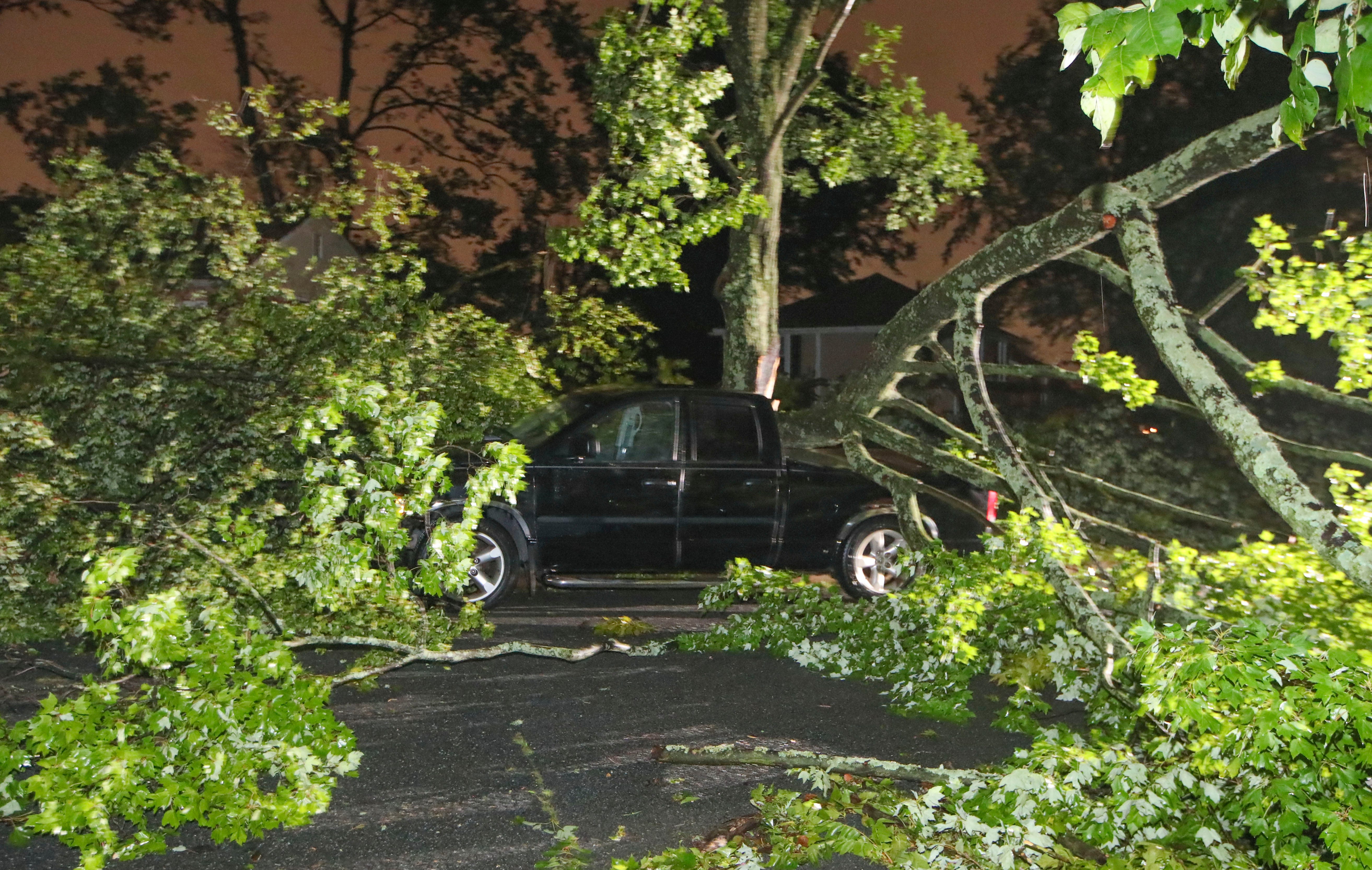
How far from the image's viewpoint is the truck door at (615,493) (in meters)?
9.26

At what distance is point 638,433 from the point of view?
9539 millimetres

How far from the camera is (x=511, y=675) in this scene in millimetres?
7492

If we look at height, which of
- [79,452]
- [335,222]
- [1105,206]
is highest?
[335,222]

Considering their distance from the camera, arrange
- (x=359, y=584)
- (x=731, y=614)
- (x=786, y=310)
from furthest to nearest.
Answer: (x=786, y=310)
(x=731, y=614)
(x=359, y=584)

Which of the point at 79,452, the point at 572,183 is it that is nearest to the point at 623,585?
the point at 79,452

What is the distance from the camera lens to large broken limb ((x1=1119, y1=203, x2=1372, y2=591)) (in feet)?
15.7

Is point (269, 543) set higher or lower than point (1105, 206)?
lower

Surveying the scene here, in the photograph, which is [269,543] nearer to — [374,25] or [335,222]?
[335,222]

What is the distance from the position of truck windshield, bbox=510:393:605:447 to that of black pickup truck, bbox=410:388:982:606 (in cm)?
1

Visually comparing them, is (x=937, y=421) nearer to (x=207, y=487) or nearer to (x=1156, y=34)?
(x=207, y=487)

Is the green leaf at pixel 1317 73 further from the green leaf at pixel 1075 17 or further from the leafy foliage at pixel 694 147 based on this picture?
the leafy foliage at pixel 694 147

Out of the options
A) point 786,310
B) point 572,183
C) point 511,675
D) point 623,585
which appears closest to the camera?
point 511,675

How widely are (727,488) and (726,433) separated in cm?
46

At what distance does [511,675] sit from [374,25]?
24.3m
